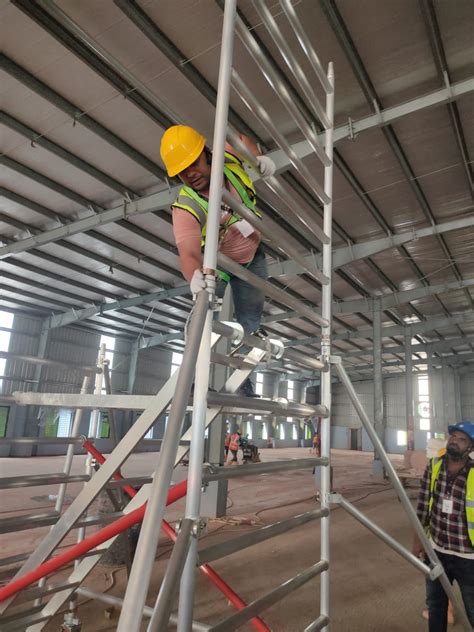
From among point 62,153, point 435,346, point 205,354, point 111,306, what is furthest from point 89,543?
point 435,346

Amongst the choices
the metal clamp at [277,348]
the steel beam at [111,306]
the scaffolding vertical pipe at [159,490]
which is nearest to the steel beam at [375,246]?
the steel beam at [111,306]

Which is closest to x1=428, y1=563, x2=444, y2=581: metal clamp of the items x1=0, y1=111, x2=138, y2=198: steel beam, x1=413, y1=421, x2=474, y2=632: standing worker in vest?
x1=413, y1=421, x2=474, y2=632: standing worker in vest

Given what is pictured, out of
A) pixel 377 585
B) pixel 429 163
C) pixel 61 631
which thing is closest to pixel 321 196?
pixel 61 631

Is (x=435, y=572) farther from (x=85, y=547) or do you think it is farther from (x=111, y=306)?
(x=111, y=306)

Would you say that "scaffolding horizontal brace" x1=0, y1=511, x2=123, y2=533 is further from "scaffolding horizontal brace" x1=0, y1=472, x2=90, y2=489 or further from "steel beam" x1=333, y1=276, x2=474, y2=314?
"steel beam" x1=333, y1=276, x2=474, y2=314

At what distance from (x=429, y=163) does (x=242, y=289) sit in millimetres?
8756

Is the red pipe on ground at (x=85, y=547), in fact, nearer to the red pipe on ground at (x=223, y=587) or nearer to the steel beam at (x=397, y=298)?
the red pipe on ground at (x=223, y=587)

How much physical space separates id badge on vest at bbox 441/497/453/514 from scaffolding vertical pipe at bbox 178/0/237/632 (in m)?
2.79

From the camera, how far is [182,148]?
86.2 inches

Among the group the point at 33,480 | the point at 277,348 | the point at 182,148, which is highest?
the point at 182,148

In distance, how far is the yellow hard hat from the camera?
2180mm

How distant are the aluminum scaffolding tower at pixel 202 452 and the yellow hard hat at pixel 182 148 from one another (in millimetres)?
335

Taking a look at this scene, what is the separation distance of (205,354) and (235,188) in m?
1.17

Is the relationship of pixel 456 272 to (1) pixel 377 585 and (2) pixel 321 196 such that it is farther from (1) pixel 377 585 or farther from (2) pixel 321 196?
(2) pixel 321 196
